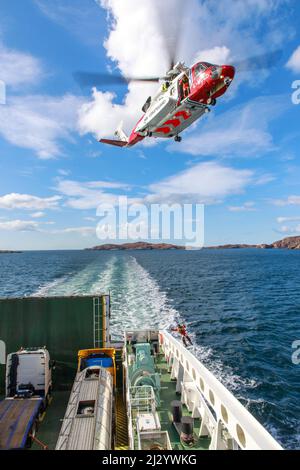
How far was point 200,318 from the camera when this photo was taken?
118ft

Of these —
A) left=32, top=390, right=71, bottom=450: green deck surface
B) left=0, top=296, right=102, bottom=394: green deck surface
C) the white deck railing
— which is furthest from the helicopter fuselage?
left=32, top=390, right=71, bottom=450: green deck surface

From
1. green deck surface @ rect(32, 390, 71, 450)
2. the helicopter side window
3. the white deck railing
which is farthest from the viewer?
the helicopter side window

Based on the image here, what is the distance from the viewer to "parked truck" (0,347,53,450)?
9.88 metres

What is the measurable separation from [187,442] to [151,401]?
1955 mm

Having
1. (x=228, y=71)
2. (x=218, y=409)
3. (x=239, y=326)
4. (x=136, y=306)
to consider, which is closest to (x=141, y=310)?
(x=136, y=306)

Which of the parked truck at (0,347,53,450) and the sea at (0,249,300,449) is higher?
the parked truck at (0,347,53,450)

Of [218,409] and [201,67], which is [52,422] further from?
[201,67]

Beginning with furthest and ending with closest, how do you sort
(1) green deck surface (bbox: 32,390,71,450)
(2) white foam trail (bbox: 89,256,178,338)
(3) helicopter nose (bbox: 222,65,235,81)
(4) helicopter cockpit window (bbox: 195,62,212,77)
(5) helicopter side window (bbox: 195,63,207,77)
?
(2) white foam trail (bbox: 89,256,178,338), (5) helicopter side window (bbox: 195,63,207,77), (4) helicopter cockpit window (bbox: 195,62,212,77), (3) helicopter nose (bbox: 222,65,235,81), (1) green deck surface (bbox: 32,390,71,450)

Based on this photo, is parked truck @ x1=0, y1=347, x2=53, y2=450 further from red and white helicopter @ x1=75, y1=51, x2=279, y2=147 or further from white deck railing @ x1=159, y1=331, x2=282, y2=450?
red and white helicopter @ x1=75, y1=51, x2=279, y2=147

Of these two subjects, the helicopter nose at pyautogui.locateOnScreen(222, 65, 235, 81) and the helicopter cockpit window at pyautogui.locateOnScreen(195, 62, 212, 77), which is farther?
the helicopter cockpit window at pyautogui.locateOnScreen(195, 62, 212, 77)

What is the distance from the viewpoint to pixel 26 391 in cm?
1165

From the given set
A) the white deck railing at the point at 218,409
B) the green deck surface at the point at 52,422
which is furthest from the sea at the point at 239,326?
the green deck surface at the point at 52,422
